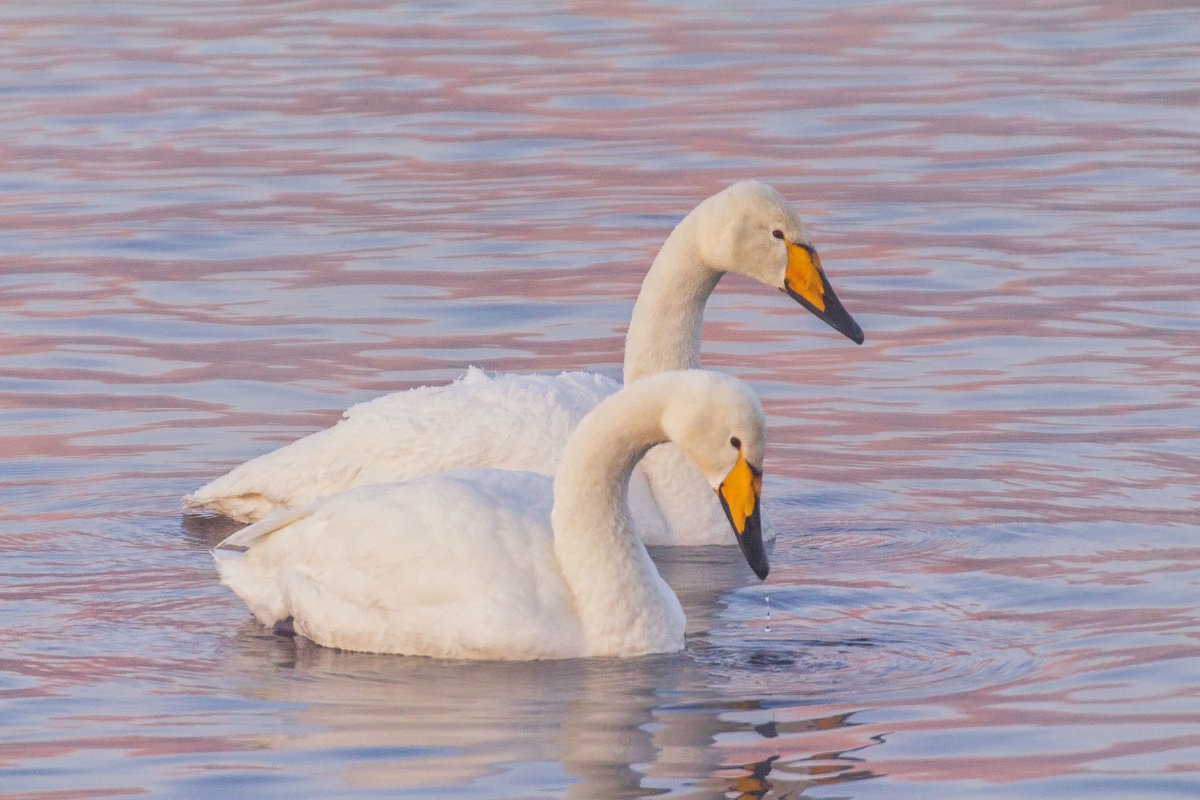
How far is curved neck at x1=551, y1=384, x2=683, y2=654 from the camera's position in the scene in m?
8.63

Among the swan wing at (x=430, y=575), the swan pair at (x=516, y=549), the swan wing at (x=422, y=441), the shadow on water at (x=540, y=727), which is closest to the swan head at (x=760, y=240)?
the swan wing at (x=422, y=441)

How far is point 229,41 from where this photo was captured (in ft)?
90.3

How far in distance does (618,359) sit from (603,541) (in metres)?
4.72

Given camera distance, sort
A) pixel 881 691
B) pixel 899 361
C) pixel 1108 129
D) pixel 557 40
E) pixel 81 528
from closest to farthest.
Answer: pixel 881 691
pixel 81 528
pixel 899 361
pixel 1108 129
pixel 557 40

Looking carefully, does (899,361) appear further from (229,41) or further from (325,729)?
(229,41)

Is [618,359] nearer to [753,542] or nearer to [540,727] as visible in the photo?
[753,542]

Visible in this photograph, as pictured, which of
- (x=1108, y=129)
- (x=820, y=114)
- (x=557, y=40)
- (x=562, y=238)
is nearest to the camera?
(x=562, y=238)

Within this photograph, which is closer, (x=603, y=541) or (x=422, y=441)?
(x=603, y=541)

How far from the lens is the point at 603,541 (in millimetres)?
8664

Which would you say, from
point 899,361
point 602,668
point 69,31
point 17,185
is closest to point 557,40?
point 69,31

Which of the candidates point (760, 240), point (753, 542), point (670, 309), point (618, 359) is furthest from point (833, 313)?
point (753, 542)

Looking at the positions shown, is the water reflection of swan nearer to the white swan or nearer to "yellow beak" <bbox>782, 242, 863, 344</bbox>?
the white swan

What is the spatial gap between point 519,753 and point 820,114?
14683mm

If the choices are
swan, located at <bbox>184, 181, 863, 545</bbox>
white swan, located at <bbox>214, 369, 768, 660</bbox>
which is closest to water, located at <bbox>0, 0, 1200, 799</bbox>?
white swan, located at <bbox>214, 369, 768, 660</bbox>
